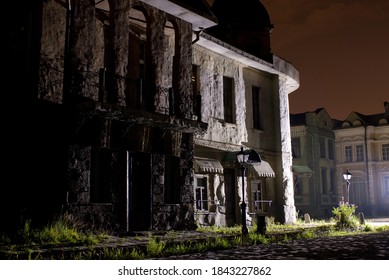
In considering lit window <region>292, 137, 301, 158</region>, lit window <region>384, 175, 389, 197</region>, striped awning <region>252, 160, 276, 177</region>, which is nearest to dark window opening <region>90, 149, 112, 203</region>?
striped awning <region>252, 160, 276, 177</region>

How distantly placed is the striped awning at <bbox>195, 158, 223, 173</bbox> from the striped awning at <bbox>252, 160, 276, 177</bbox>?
1690 millimetres

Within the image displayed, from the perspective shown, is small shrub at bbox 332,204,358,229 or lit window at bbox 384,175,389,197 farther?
lit window at bbox 384,175,389,197

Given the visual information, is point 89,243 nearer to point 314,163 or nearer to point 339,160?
point 314,163

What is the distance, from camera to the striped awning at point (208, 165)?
49.1ft

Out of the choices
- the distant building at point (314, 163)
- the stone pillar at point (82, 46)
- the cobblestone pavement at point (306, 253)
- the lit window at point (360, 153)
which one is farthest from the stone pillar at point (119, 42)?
the lit window at point (360, 153)

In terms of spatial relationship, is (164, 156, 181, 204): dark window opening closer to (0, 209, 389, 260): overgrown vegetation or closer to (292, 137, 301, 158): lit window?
(0, 209, 389, 260): overgrown vegetation

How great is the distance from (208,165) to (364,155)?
24.5 m

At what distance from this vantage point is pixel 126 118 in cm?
1170

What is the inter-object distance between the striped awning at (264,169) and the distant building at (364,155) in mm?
19134

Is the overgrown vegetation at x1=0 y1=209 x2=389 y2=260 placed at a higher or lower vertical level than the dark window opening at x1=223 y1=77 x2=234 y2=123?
lower

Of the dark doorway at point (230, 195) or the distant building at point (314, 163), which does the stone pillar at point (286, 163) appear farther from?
the distant building at point (314, 163)

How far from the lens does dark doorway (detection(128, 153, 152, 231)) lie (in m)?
12.5
